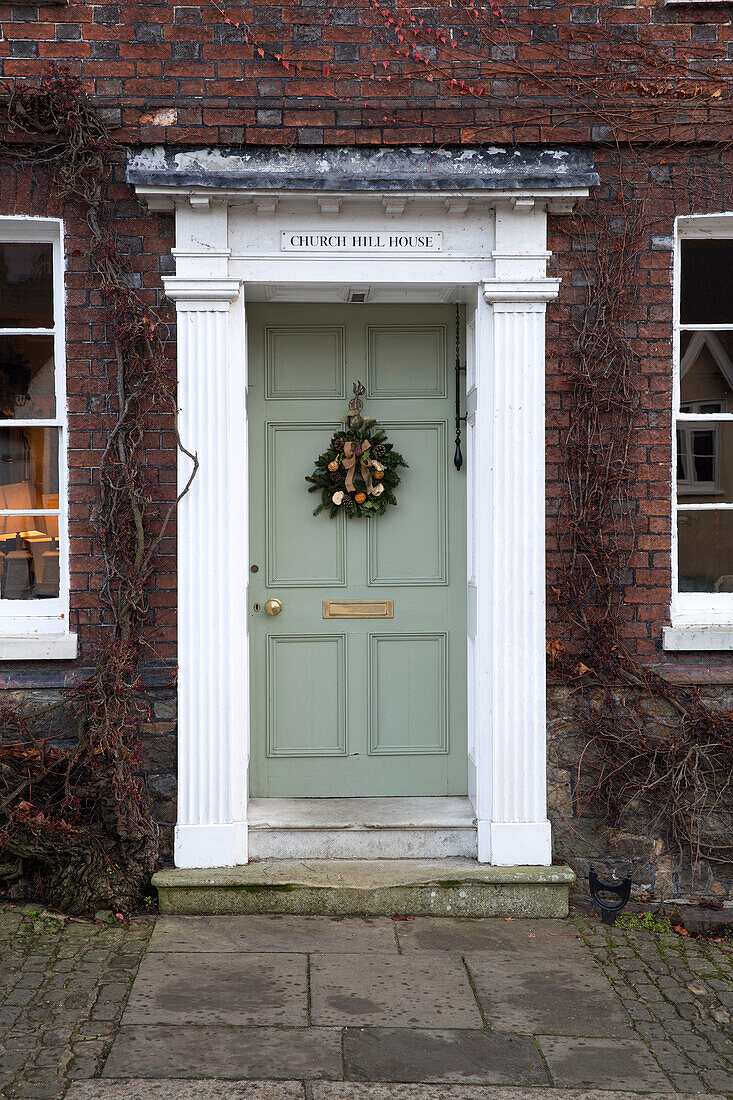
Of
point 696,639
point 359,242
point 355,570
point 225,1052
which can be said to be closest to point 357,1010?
point 225,1052

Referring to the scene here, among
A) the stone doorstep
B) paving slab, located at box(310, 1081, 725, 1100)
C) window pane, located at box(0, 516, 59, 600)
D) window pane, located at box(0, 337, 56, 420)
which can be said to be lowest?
paving slab, located at box(310, 1081, 725, 1100)

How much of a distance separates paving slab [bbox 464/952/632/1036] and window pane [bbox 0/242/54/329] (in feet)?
12.0

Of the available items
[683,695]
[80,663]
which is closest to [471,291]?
[683,695]

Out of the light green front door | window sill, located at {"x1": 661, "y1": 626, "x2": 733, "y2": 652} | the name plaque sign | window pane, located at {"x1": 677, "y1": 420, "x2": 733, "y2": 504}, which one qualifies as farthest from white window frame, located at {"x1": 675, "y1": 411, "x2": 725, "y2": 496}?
the name plaque sign

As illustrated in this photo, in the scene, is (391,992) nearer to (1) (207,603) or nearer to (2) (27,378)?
(1) (207,603)

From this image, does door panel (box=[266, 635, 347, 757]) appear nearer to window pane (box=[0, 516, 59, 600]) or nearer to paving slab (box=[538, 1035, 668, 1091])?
window pane (box=[0, 516, 59, 600])

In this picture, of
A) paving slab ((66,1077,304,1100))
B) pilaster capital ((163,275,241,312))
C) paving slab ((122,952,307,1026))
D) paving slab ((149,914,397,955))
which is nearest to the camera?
paving slab ((66,1077,304,1100))

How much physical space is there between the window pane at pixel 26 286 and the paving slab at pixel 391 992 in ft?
10.9

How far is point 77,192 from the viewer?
4.55 metres

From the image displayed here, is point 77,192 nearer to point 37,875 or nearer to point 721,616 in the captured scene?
point 37,875

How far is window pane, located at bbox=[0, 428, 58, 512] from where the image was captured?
191 inches

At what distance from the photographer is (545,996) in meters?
3.81

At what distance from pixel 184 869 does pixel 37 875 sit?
69 cm

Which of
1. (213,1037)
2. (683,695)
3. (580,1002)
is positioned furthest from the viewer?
(683,695)
